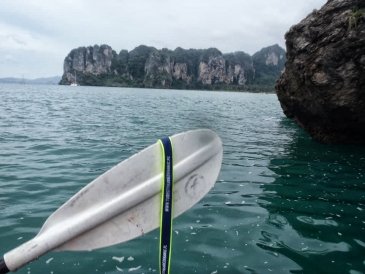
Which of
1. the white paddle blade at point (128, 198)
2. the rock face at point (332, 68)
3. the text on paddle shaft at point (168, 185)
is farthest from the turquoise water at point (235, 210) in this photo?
the text on paddle shaft at point (168, 185)

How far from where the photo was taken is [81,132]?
2194cm

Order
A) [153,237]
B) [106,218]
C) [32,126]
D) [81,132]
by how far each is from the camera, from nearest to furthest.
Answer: [106,218] < [153,237] < [81,132] < [32,126]

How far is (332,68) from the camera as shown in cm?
1592

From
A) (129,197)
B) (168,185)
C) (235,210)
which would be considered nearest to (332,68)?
(235,210)

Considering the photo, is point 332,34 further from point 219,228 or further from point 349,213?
point 219,228

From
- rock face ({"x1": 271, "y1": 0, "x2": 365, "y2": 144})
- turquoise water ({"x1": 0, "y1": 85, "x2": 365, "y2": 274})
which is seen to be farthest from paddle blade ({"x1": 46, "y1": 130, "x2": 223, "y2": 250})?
rock face ({"x1": 271, "y1": 0, "x2": 365, "y2": 144})

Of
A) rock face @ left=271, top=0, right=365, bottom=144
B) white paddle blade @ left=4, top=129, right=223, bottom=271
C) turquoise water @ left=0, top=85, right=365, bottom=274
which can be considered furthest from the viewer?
rock face @ left=271, top=0, right=365, bottom=144

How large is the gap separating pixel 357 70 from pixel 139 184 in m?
14.1

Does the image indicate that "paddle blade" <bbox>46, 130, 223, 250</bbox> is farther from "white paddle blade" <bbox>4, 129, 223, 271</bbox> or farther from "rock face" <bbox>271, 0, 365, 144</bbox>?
"rock face" <bbox>271, 0, 365, 144</bbox>

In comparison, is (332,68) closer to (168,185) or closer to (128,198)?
(168,185)

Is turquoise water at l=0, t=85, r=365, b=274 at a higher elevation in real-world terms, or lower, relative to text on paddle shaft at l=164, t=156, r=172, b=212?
lower

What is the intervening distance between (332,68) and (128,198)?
47.2 feet

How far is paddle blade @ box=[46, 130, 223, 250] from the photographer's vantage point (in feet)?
13.5

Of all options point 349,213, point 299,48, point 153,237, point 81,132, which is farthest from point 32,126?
point 349,213
